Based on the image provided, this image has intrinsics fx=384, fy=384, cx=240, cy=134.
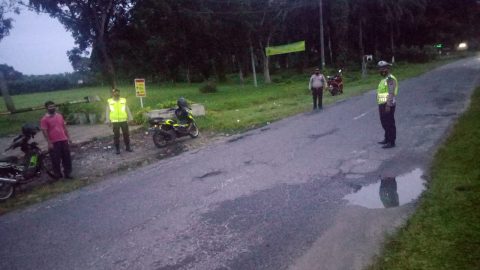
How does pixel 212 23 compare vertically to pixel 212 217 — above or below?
above

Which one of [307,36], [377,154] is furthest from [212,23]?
[377,154]

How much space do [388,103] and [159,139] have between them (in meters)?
6.49

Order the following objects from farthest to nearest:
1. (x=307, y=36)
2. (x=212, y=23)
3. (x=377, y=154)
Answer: (x=307, y=36), (x=212, y=23), (x=377, y=154)

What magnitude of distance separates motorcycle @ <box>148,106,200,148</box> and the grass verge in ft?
24.4

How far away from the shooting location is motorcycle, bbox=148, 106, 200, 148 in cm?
1149

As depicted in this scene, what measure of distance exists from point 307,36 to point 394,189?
4918 centimetres

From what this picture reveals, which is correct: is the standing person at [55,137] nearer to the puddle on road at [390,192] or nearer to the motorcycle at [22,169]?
the motorcycle at [22,169]

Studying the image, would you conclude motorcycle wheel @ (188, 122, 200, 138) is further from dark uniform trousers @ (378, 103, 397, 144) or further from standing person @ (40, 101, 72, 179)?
dark uniform trousers @ (378, 103, 397, 144)

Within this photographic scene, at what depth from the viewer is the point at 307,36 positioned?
52625mm

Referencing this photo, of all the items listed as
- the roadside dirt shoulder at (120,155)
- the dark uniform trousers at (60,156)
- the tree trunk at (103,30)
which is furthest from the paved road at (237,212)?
the tree trunk at (103,30)

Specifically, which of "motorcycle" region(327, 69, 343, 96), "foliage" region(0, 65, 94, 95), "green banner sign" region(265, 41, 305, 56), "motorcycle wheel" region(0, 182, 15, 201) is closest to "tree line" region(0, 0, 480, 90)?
"green banner sign" region(265, 41, 305, 56)

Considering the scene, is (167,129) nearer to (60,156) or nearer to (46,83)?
(60,156)

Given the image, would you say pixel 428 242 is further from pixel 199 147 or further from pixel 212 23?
pixel 212 23

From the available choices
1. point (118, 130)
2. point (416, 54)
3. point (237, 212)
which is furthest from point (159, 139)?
point (416, 54)
